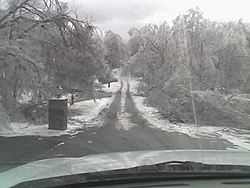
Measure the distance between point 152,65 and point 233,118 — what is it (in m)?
8.19

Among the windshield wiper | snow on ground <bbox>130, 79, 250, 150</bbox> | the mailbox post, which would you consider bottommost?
snow on ground <bbox>130, 79, 250, 150</bbox>

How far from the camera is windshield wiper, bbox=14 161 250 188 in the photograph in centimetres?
289

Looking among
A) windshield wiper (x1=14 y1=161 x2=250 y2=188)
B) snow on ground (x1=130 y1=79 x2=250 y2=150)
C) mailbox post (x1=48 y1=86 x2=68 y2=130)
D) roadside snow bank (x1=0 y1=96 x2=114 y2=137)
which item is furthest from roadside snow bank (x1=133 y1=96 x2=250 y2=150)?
windshield wiper (x1=14 y1=161 x2=250 y2=188)

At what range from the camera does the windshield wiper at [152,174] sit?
2.89 metres

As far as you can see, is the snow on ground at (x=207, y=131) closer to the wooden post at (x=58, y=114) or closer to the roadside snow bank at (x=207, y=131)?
the roadside snow bank at (x=207, y=131)

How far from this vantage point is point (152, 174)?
3.22 metres

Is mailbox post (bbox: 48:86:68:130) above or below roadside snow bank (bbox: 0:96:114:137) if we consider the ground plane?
above

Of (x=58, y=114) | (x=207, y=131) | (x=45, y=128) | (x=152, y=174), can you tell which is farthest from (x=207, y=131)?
(x=152, y=174)

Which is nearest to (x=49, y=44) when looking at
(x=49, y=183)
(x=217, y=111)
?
(x=217, y=111)

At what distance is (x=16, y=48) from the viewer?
12.9 m

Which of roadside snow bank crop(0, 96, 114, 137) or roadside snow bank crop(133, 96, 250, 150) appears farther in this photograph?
roadside snow bank crop(0, 96, 114, 137)

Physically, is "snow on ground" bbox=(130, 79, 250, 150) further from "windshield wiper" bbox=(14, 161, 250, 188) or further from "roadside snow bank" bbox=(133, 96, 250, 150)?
"windshield wiper" bbox=(14, 161, 250, 188)

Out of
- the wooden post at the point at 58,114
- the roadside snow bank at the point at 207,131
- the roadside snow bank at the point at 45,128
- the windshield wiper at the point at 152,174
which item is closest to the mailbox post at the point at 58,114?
the wooden post at the point at 58,114

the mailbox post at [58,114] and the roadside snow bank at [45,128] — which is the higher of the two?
the mailbox post at [58,114]
